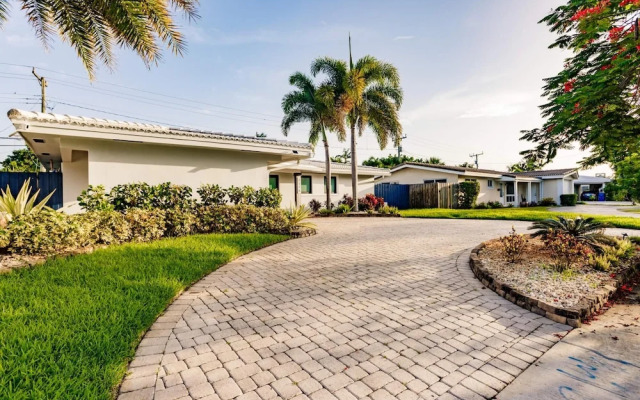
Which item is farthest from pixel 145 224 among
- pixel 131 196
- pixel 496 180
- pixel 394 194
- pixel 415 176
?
pixel 496 180

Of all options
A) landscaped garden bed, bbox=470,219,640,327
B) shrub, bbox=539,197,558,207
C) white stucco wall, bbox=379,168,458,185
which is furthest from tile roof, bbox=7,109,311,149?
shrub, bbox=539,197,558,207

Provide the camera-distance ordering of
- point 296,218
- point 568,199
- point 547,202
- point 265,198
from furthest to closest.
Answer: point 568,199 < point 547,202 < point 265,198 < point 296,218

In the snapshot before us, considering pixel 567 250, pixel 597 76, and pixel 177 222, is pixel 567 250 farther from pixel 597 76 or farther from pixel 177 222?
pixel 177 222

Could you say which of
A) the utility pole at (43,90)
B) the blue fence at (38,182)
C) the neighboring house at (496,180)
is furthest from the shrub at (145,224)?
the neighboring house at (496,180)

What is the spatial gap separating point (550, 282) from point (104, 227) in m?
9.31

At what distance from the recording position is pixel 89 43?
293 inches

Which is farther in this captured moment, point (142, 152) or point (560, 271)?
point (142, 152)

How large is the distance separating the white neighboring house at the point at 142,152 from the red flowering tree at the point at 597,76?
8.48 meters

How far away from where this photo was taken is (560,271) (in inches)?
206

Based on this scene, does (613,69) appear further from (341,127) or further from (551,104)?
(341,127)

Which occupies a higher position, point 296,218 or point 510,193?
point 510,193

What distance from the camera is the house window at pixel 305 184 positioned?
20.3m

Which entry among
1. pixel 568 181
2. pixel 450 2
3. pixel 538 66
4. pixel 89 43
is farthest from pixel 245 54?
pixel 568 181

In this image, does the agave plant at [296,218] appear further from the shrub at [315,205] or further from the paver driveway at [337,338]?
the shrub at [315,205]
